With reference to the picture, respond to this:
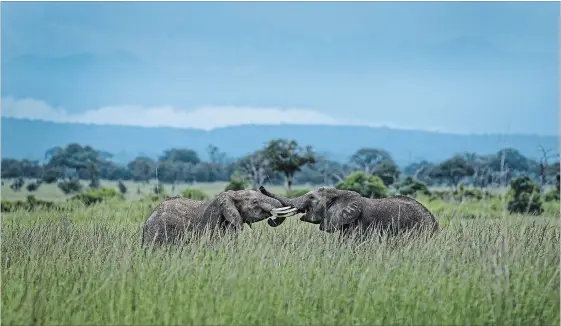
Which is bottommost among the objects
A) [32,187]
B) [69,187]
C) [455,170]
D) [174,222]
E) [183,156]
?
[32,187]

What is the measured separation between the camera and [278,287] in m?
7.88

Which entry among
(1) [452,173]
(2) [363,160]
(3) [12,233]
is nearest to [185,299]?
(3) [12,233]

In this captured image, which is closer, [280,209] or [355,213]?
[280,209]

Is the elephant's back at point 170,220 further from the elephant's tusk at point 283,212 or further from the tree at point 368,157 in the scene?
the tree at point 368,157

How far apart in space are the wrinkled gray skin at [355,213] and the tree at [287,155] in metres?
29.5

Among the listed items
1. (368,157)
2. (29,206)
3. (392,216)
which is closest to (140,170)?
(368,157)

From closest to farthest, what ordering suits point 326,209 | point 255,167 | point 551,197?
point 326,209 < point 551,197 < point 255,167

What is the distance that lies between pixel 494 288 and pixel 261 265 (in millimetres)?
2351

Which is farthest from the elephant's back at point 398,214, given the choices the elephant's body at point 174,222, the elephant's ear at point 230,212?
the elephant's body at point 174,222

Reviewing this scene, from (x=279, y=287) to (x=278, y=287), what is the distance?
5 centimetres

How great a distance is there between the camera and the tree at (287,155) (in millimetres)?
41312

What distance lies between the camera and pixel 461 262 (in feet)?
30.8

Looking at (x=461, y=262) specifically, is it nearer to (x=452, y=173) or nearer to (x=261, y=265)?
(x=261, y=265)

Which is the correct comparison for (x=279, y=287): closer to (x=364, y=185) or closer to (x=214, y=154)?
(x=364, y=185)
